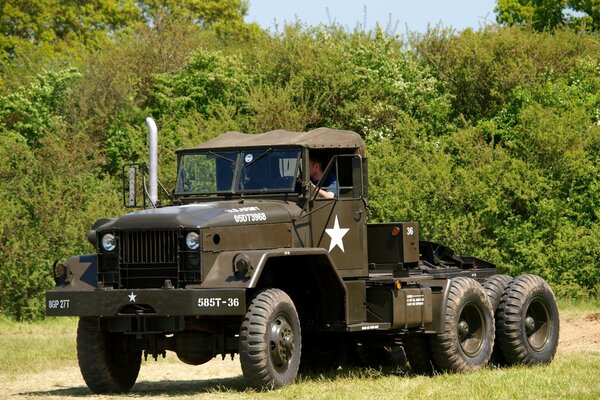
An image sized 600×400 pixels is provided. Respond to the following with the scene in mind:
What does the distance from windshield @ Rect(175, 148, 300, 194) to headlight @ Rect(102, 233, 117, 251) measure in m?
1.47

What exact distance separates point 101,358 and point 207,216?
6.23ft

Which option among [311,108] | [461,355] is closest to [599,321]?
[461,355]

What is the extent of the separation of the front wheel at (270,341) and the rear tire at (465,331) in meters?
2.24

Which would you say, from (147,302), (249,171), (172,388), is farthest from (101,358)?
(249,171)

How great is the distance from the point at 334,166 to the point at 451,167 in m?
16.7

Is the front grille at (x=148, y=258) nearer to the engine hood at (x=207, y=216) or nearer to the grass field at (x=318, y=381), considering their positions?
the engine hood at (x=207, y=216)

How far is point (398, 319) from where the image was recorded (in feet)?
48.7

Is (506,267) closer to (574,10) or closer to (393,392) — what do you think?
(393,392)

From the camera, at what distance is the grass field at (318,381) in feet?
42.4

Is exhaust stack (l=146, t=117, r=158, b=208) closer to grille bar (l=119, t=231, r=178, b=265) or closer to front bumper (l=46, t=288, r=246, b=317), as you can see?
grille bar (l=119, t=231, r=178, b=265)

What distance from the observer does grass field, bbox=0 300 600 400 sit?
12.9 meters

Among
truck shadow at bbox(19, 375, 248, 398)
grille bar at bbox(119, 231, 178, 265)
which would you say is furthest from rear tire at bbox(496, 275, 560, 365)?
grille bar at bbox(119, 231, 178, 265)

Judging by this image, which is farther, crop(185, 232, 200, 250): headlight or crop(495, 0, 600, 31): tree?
crop(495, 0, 600, 31): tree

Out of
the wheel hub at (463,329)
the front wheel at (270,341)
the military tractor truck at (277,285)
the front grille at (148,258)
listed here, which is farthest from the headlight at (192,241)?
the wheel hub at (463,329)
